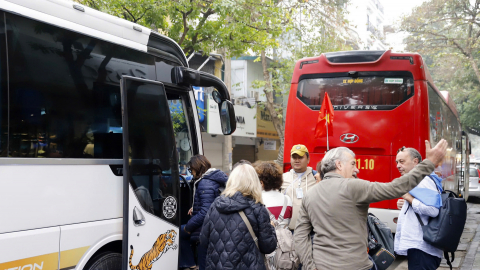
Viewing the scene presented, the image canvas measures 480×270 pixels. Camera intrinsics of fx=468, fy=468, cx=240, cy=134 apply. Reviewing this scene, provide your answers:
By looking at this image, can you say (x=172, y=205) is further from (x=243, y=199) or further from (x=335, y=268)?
(x=335, y=268)

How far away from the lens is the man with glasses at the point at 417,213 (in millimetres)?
4004

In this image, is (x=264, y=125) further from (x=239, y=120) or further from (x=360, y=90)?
(x=360, y=90)

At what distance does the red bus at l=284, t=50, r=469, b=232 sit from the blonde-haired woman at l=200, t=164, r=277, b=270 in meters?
4.61

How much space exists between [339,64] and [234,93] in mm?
15591

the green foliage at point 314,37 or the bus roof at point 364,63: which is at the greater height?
the green foliage at point 314,37

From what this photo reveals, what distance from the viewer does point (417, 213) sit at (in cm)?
409

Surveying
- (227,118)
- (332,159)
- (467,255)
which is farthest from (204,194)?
(467,255)

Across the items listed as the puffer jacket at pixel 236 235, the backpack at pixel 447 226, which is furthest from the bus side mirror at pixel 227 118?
the backpack at pixel 447 226

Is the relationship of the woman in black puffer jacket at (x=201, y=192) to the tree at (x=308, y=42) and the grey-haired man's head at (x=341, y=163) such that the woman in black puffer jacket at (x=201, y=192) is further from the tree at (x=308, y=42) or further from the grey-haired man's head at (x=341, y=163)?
the tree at (x=308, y=42)

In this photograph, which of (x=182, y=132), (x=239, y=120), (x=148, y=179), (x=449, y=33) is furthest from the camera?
(x=449, y=33)

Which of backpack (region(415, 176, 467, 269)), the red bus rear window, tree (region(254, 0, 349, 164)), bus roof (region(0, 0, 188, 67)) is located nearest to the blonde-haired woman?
backpack (region(415, 176, 467, 269))

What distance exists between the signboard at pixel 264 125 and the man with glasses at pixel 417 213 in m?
20.8

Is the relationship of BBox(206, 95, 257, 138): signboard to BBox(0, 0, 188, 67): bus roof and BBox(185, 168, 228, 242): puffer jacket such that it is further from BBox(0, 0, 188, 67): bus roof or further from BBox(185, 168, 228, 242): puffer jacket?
BBox(0, 0, 188, 67): bus roof

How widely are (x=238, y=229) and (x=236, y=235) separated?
0.05 m
